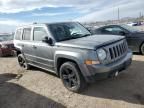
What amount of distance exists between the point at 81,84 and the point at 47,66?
5.22 feet

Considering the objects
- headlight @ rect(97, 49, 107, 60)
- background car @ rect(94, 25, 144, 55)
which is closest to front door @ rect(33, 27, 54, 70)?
headlight @ rect(97, 49, 107, 60)

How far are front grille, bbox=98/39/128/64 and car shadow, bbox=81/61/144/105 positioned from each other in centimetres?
89

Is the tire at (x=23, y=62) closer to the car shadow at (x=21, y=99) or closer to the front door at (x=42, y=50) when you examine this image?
the front door at (x=42, y=50)

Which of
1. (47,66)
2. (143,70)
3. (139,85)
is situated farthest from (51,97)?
(143,70)

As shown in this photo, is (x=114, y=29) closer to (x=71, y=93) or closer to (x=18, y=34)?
(x=18, y=34)

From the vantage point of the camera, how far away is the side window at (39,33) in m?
5.77

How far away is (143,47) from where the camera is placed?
8125 millimetres

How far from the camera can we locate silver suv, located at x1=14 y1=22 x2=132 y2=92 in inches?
170

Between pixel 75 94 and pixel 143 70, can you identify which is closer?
pixel 75 94

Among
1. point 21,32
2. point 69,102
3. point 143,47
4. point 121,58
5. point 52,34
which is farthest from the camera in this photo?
point 143,47

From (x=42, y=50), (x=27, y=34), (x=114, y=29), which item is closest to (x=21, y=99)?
(x=42, y=50)

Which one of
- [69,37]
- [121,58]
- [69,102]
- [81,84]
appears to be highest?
[69,37]

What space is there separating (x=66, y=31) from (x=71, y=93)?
196 centimetres

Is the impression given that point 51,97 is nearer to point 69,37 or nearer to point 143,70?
point 69,37
